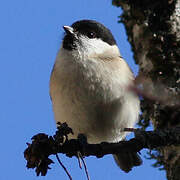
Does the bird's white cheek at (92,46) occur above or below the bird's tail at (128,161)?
above

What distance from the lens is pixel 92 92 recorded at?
9.77 feet

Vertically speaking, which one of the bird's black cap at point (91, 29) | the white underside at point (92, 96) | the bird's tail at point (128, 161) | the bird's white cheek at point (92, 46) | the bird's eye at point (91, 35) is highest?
the bird's black cap at point (91, 29)

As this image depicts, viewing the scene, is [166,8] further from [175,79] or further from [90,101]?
[90,101]

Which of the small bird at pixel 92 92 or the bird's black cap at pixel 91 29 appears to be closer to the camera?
the small bird at pixel 92 92

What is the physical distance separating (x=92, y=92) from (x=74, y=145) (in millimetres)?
809

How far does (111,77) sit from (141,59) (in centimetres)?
62

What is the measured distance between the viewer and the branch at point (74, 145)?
2.07 m

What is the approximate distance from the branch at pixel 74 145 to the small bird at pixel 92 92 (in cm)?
62

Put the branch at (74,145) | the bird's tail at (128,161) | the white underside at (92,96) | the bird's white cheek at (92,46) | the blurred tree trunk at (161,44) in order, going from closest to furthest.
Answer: the branch at (74,145), the blurred tree trunk at (161,44), the white underside at (92,96), the bird's white cheek at (92,46), the bird's tail at (128,161)

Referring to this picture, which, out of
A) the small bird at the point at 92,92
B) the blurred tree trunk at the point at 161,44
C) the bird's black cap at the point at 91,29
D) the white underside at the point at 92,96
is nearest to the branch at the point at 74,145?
the blurred tree trunk at the point at 161,44

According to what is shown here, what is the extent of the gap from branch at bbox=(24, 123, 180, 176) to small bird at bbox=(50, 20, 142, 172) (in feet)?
2.02

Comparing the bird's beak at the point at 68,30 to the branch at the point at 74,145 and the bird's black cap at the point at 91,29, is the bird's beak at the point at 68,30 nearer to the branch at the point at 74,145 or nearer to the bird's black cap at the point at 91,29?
the bird's black cap at the point at 91,29

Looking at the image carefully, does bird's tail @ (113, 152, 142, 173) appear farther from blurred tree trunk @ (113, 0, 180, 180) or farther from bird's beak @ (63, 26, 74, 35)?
bird's beak @ (63, 26, 74, 35)

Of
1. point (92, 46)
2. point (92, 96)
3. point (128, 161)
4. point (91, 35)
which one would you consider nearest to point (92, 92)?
point (92, 96)
